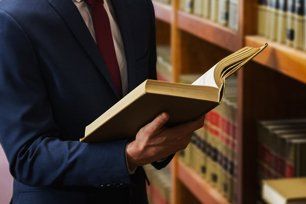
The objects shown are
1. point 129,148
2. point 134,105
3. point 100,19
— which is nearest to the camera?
point 134,105

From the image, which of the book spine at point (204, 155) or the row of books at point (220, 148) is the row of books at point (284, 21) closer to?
the row of books at point (220, 148)

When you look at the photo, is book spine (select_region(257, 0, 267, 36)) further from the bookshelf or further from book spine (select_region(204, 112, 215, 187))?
book spine (select_region(204, 112, 215, 187))

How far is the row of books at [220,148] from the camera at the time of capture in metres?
2.43

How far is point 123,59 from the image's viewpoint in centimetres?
165

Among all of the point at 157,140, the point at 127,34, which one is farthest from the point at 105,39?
the point at 157,140

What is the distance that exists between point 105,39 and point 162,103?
1.05 feet

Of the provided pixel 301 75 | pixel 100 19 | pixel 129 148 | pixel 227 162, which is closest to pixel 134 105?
pixel 129 148

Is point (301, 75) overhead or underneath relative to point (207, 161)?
overhead

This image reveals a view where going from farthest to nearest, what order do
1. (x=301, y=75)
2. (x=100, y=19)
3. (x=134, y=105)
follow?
(x=301, y=75) → (x=100, y=19) → (x=134, y=105)

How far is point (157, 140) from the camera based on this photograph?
4.64 feet

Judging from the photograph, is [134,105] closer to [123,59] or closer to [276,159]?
[123,59]

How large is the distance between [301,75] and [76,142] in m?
0.58

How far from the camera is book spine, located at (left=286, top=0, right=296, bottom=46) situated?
1.94m

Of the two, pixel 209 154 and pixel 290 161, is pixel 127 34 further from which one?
pixel 209 154
